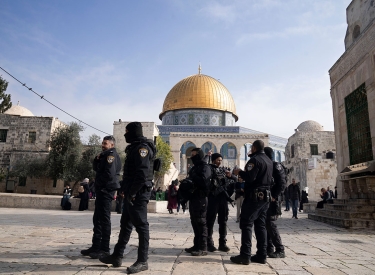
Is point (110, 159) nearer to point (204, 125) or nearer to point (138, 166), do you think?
point (138, 166)

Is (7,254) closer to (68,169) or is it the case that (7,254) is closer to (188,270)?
(188,270)

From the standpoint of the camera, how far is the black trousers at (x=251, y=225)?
132 inches

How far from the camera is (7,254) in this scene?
10.8 ft

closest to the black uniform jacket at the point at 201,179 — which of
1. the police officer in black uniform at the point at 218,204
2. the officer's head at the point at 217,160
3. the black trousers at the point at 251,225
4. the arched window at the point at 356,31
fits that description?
the police officer in black uniform at the point at 218,204

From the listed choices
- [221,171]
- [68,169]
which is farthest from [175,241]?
[68,169]

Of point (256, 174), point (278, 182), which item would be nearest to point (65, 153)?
point (278, 182)

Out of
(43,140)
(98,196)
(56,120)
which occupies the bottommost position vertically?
(98,196)

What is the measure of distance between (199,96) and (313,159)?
65.1 ft

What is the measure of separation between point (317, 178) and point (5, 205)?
62.2ft

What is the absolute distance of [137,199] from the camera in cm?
302

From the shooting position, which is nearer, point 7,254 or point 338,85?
point 7,254

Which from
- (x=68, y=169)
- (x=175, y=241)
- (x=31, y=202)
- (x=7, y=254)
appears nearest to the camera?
(x=7, y=254)

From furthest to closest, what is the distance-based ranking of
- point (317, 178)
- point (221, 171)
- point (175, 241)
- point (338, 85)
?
point (317, 178), point (338, 85), point (175, 241), point (221, 171)

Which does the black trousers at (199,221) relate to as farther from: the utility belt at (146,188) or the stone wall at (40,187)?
the stone wall at (40,187)
